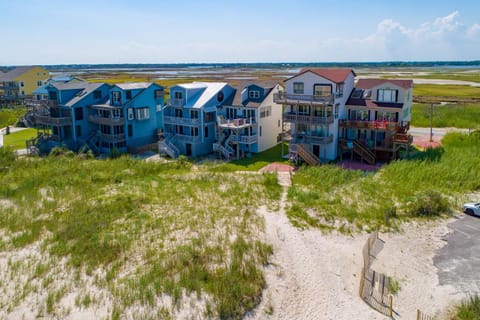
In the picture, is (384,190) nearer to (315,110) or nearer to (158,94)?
(315,110)

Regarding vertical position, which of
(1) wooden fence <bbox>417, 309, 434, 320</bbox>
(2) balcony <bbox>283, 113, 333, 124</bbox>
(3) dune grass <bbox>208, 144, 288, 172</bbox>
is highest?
(2) balcony <bbox>283, 113, 333, 124</bbox>

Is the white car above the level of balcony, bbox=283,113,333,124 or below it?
below

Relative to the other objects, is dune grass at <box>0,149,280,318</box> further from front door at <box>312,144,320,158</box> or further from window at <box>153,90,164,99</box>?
window at <box>153,90,164,99</box>

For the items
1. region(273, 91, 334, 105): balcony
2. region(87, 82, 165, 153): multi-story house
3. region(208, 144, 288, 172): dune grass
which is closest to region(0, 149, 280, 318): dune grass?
region(208, 144, 288, 172): dune grass

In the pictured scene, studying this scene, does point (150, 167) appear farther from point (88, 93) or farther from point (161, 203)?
point (88, 93)

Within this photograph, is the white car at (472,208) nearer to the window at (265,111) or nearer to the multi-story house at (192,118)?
the window at (265,111)

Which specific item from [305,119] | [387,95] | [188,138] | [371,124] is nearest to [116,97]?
[188,138]
